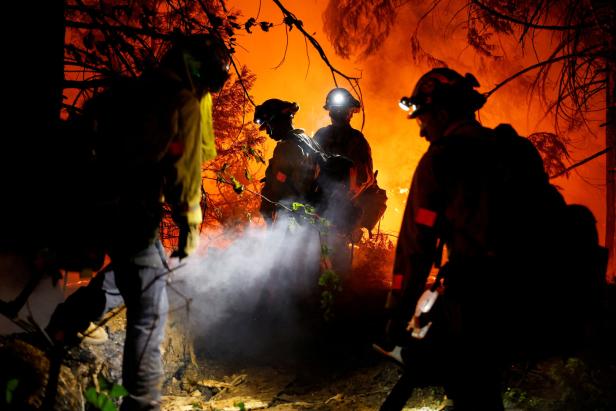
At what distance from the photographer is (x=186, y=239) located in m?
2.96

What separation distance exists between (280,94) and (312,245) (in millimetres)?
9311

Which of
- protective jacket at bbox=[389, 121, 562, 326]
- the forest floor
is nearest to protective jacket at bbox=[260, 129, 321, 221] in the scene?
the forest floor

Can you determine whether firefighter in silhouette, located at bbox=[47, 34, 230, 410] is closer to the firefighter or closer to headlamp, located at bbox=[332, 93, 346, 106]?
the firefighter

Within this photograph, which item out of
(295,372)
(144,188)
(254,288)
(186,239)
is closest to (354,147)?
(254,288)

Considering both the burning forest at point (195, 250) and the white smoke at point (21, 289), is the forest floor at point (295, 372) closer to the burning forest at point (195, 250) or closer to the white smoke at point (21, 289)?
the burning forest at point (195, 250)

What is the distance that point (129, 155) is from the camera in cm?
254

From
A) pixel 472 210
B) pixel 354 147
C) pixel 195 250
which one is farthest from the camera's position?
→ pixel 354 147

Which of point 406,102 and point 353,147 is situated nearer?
point 406,102

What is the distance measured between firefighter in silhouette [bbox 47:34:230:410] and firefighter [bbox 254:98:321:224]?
3057mm

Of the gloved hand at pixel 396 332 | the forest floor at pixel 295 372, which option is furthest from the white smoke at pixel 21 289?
the gloved hand at pixel 396 332

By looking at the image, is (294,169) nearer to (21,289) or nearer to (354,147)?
(354,147)

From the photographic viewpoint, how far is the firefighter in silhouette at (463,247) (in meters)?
2.43

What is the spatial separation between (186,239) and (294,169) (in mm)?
3415

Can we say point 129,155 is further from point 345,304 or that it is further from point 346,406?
point 345,304
